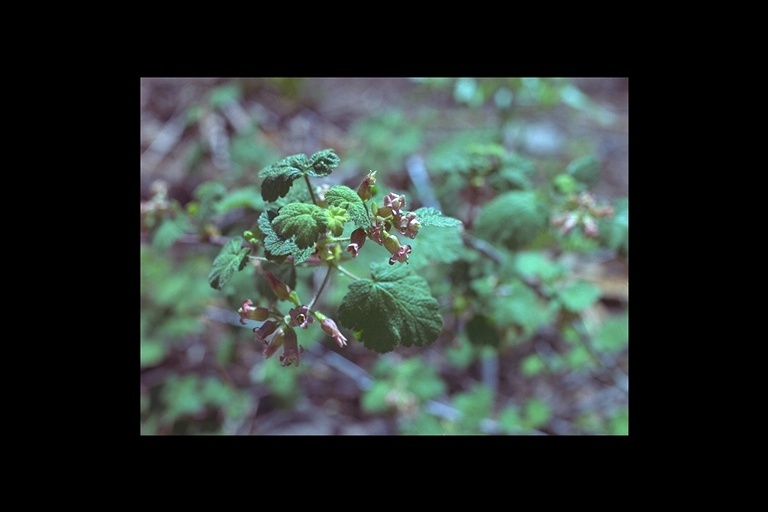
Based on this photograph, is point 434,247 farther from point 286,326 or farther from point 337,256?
point 286,326

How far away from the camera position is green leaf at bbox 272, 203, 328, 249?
109cm

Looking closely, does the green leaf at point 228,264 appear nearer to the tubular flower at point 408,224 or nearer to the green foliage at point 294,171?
the green foliage at point 294,171

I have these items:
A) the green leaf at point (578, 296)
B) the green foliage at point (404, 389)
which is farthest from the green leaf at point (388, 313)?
the green foliage at point (404, 389)

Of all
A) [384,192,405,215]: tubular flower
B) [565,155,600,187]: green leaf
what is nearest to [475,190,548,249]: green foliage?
[565,155,600,187]: green leaf

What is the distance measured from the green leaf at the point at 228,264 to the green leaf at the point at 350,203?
0.23 meters

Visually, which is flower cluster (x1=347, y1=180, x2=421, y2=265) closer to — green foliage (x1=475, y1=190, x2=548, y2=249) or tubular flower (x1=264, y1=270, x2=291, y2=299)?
tubular flower (x1=264, y1=270, x2=291, y2=299)

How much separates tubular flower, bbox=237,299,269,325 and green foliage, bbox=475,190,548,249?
83cm

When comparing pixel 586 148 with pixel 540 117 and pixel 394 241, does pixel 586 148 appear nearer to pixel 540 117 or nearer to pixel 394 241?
pixel 540 117

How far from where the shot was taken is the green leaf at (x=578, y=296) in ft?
6.16

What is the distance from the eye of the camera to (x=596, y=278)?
3.07 meters

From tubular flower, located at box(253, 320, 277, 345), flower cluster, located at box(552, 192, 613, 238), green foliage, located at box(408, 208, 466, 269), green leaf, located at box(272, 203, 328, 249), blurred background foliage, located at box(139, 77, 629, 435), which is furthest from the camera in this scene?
blurred background foliage, located at box(139, 77, 629, 435)

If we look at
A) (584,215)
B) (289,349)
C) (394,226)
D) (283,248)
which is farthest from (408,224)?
(584,215)

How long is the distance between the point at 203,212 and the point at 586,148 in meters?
2.58

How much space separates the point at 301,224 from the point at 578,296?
118 cm
